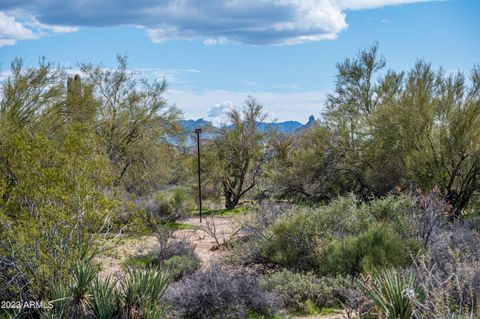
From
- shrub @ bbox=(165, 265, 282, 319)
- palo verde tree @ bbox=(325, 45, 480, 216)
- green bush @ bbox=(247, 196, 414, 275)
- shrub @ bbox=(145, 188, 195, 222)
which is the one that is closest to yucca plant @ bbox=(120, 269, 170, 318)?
shrub @ bbox=(165, 265, 282, 319)

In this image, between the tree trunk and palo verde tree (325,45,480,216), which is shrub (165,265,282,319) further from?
the tree trunk

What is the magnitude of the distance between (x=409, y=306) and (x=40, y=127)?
14.4 metres

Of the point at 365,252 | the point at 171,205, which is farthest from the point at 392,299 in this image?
the point at 171,205

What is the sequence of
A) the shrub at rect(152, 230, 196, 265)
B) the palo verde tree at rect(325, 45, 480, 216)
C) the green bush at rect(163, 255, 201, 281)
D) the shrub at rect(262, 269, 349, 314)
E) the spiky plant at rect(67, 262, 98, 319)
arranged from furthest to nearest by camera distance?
1. the palo verde tree at rect(325, 45, 480, 216)
2. the shrub at rect(152, 230, 196, 265)
3. the green bush at rect(163, 255, 201, 281)
4. the shrub at rect(262, 269, 349, 314)
5. the spiky plant at rect(67, 262, 98, 319)

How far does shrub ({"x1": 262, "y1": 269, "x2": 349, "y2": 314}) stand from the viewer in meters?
9.33

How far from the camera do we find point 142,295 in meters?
7.62

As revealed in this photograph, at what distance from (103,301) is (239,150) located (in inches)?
759

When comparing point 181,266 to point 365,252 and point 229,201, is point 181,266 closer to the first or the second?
point 365,252

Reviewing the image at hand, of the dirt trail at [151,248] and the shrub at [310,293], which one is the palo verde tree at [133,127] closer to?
the dirt trail at [151,248]

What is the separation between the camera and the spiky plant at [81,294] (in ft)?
25.4

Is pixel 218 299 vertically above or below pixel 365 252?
below

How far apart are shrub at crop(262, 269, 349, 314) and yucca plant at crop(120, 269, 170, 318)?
255cm

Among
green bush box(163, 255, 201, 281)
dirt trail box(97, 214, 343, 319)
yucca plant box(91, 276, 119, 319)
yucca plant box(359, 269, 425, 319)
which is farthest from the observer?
dirt trail box(97, 214, 343, 319)

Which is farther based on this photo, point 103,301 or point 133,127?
point 133,127
